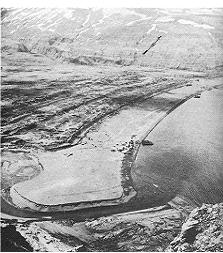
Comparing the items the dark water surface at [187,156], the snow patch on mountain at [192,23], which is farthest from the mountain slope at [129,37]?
the dark water surface at [187,156]

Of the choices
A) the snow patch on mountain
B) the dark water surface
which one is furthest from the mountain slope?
the dark water surface

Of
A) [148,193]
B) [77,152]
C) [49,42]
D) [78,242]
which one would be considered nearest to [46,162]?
[77,152]

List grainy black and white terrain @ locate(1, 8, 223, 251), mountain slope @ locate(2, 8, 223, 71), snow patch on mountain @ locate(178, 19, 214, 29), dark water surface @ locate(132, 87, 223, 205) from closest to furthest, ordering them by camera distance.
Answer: grainy black and white terrain @ locate(1, 8, 223, 251) < dark water surface @ locate(132, 87, 223, 205) < mountain slope @ locate(2, 8, 223, 71) < snow patch on mountain @ locate(178, 19, 214, 29)

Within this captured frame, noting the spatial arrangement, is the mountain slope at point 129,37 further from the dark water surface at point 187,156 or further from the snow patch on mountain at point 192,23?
the dark water surface at point 187,156

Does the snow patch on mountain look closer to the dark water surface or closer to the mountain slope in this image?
the mountain slope

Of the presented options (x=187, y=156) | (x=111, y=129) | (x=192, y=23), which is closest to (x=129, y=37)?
(x=192, y=23)

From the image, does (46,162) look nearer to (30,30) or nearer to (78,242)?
(78,242)

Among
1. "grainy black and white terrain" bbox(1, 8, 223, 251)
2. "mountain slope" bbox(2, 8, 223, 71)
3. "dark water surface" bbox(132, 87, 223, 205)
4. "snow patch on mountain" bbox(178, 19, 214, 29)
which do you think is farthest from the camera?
"snow patch on mountain" bbox(178, 19, 214, 29)
